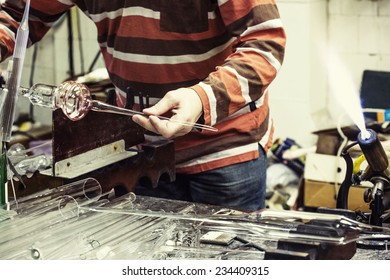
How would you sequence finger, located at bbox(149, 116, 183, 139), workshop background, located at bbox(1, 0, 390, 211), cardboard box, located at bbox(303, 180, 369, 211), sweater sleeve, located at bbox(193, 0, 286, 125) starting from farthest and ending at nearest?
workshop background, located at bbox(1, 0, 390, 211), cardboard box, located at bbox(303, 180, 369, 211), sweater sleeve, located at bbox(193, 0, 286, 125), finger, located at bbox(149, 116, 183, 139)

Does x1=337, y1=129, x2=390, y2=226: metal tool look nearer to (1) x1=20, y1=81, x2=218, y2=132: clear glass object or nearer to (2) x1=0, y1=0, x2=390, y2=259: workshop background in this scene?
(2) x1=0, y1=0, x2=390, y2=259: workshop background

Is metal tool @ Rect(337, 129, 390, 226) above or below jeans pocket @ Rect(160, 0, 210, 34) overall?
below

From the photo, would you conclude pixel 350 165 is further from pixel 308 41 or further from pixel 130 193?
pixel 308 41

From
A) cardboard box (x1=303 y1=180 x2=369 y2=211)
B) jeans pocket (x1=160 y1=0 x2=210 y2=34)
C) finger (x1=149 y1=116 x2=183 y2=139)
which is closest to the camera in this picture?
finger (x1=149 y1=116 x2=183 y2=139)

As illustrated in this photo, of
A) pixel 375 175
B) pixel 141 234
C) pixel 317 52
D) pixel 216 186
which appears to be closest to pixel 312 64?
pixel 317 52

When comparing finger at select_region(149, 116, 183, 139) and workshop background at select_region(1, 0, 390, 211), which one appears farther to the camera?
workshop background at select_region(1, 0, 390, 211)

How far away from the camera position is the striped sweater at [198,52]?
1.43 m

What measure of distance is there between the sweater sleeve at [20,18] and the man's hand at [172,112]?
0.46 meters

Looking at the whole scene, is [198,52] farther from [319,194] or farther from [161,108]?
[319,194]

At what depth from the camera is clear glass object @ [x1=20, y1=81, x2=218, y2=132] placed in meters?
1.29

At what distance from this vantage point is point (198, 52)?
1565 mm

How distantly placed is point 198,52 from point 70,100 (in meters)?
0.36

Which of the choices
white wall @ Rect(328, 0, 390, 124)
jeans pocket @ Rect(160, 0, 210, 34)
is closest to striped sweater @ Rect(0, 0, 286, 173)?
jeans pocket @ Rect(160, 0, 210, 34)

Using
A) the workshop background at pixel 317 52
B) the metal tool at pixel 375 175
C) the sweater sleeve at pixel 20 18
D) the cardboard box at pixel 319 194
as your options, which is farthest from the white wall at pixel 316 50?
the metal tool at pixel 375 175
